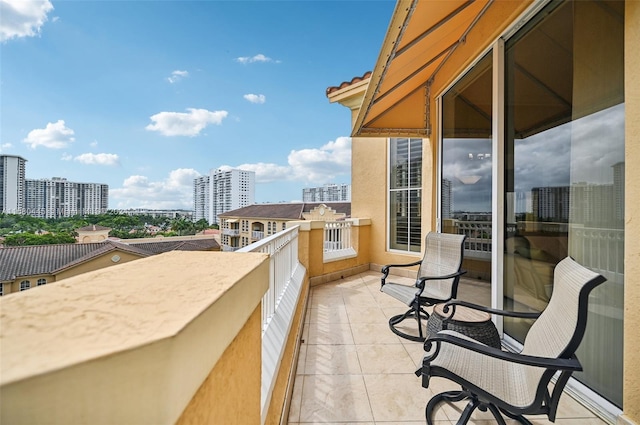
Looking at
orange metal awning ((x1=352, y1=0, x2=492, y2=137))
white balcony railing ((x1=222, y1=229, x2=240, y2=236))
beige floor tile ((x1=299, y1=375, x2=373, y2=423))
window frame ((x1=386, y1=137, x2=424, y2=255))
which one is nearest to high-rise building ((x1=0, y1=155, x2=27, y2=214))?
beige floor tile ((x1=299, y1=375, x2=373, y2=423))

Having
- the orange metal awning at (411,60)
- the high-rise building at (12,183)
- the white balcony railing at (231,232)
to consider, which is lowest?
the white balcony railing at (231,232)

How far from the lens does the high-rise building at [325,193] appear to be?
31892mm

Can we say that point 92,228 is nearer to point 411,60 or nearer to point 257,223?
point 411,60

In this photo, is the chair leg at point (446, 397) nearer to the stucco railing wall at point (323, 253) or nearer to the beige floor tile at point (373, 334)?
the beige floor tile at point (373, 334)

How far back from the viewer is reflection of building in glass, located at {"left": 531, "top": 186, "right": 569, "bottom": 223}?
7.34 ft

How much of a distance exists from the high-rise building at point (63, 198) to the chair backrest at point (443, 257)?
566 cm

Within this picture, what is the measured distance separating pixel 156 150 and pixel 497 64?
27.4 m

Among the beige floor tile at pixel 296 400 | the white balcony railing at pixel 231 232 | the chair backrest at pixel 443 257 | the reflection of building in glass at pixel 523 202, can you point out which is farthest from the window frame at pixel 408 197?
the white balcony railing at pixel 231 232

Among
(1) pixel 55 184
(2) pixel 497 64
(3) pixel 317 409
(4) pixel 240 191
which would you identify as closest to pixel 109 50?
(1) pixel 55 184

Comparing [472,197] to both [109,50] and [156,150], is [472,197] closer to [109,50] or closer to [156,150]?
[109,50]

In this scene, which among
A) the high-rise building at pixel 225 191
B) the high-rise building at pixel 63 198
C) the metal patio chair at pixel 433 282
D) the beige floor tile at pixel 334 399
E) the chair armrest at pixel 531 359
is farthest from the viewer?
the high-rise building at pixel 225 191

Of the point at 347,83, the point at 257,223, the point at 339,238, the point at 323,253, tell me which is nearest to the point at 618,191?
the point at 323,253

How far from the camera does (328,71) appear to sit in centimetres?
2023

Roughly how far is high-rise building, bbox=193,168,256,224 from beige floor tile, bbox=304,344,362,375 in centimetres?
3134
